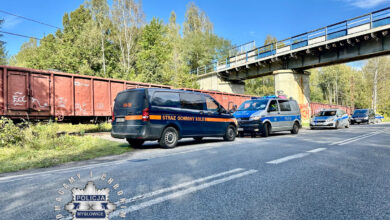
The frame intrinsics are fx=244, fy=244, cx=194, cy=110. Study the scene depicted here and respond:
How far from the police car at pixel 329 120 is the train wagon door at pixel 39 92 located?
667 inches

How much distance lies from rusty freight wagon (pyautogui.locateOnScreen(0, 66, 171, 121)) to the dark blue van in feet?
16.5

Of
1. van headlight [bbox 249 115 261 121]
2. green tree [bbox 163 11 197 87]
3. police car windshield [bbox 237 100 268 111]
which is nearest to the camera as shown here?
van headlight [bbox 249 115 261 121]

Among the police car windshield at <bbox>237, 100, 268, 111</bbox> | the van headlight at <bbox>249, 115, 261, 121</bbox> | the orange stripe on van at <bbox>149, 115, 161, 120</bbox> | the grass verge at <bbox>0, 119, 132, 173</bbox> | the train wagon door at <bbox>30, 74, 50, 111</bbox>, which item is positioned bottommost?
Answer: the grass verge at <bbox>0, 119, 132, 173</bbox>

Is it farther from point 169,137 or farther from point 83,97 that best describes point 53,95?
point 169,137

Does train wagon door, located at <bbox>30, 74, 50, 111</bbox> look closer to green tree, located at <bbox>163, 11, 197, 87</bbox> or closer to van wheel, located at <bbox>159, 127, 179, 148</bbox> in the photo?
van wheel, located at <bbox>159, 127, 179, 148</bbox>

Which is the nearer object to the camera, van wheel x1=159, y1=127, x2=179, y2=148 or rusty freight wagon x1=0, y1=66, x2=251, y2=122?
van wheel x1=159, y1=127, x2=179, y2=148

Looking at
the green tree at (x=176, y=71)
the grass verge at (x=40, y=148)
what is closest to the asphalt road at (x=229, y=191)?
the grass verge at (x=40, y=148)

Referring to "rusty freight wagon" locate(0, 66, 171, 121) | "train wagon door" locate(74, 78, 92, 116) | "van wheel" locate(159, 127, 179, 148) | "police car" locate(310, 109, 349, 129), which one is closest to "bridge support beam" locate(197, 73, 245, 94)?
"police car" locate(310, 109, 349, 129)

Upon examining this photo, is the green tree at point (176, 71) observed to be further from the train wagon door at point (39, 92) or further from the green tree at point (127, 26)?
the train wagon door at point (39, 92)

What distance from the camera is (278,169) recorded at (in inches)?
170

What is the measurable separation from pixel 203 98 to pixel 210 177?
5708 mm

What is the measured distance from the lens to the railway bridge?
20500 millimetres

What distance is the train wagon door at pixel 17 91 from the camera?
33.2 ft

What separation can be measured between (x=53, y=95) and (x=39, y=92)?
1.94 feet
